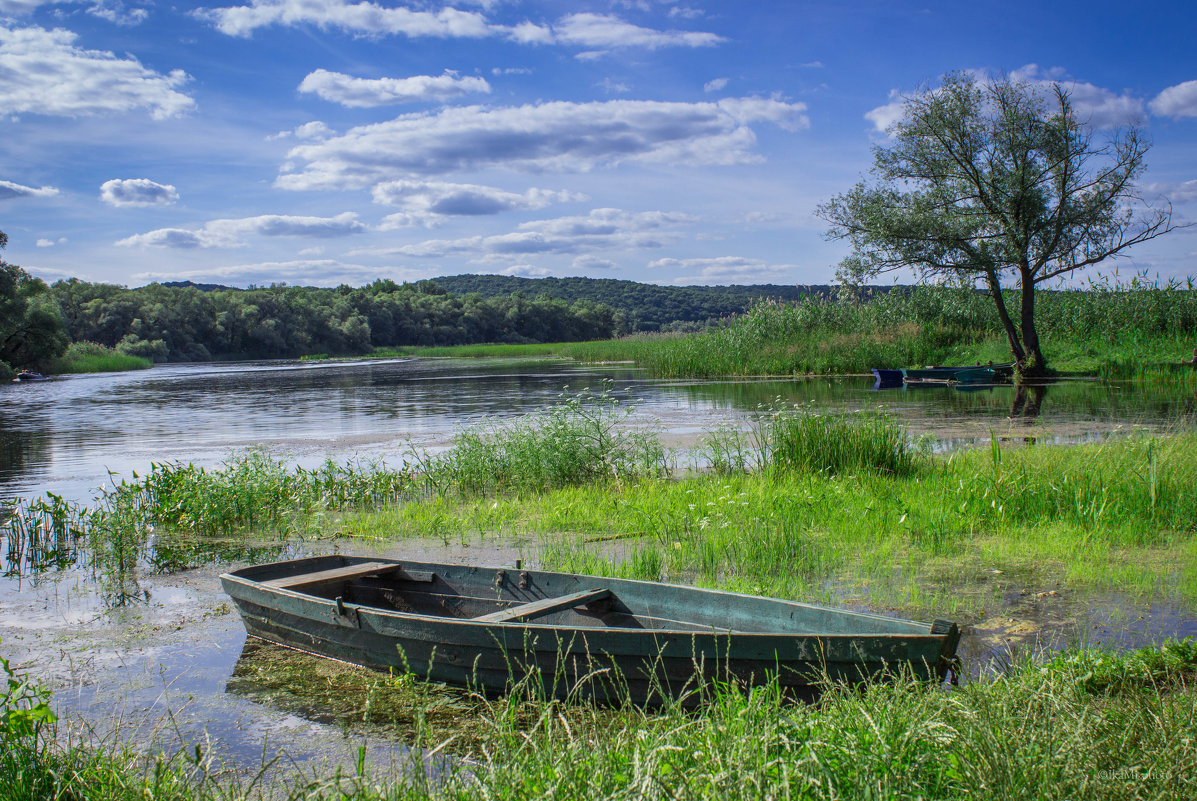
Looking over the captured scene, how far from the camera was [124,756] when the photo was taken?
364 cm

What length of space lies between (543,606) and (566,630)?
764 millimetres

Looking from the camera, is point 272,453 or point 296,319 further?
point 296,319

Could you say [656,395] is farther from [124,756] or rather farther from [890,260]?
[124,756]

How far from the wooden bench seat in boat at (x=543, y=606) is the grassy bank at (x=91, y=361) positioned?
→ 199 feet

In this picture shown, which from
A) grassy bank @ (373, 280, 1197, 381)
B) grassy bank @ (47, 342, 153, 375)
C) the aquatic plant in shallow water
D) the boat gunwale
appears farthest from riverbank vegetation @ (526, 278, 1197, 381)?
grassy bank @ (47, 342, 153, 375)

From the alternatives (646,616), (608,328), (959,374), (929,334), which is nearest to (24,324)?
(929,334)

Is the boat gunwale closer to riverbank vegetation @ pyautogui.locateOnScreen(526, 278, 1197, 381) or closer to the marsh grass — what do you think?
the marsh grass

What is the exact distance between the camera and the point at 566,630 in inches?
177

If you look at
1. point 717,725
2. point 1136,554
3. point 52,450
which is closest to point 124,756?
point 717,725

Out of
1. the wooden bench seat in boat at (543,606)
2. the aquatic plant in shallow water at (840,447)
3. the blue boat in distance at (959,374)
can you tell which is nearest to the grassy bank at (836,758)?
the wooden bench seat in boat at (543,606)

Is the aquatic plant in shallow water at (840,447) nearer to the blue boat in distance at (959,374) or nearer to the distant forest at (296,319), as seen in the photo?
the blue boat in distance at (959,374)

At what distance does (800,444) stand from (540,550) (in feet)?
12.9

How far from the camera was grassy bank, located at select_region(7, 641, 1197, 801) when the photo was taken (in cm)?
266

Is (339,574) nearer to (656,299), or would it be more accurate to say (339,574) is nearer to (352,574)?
(352,574)
